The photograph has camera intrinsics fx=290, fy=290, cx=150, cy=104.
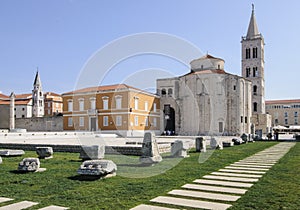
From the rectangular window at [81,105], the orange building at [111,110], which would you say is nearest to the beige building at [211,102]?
the orange building at [111,110]

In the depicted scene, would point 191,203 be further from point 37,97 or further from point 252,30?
point 37,97

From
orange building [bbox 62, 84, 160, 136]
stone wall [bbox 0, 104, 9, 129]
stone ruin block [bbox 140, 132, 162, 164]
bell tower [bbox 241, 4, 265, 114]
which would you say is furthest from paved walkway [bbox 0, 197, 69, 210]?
bell tower [bbox 241, 4, 265, 114]

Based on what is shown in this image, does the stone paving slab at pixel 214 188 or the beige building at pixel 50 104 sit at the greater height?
the beige building at pixel 50 104

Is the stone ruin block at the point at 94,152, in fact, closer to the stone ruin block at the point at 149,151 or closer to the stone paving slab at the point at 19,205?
the stone ruin block at the point at 149,151

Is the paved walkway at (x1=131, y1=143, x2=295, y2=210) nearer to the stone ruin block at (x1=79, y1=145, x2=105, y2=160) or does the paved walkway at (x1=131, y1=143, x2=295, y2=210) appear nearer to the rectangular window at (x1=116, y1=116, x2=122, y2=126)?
the stone ruin block at (x1=79, y1=145, x2=105, y2=160)

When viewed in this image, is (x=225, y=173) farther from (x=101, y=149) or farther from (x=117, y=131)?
(x=117, y=131)

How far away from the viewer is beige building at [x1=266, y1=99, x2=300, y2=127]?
92250mm

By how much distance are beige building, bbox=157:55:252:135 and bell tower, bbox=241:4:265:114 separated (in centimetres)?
1710

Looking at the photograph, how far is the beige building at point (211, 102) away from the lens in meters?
46.1

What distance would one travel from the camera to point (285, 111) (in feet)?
308

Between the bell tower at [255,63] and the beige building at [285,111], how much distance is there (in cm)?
3302

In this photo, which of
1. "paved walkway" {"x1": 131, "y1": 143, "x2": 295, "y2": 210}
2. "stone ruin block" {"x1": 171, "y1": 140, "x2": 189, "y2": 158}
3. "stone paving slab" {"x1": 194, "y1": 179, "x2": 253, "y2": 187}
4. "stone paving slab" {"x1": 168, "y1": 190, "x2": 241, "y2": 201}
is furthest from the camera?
"stone ruin block" {"x1": 171, "y1": 140, "x2": 189, "y2": 158}

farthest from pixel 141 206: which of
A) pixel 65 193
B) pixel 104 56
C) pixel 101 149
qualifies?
pixel 104 56

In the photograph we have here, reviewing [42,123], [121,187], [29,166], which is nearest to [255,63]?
[42,123]
